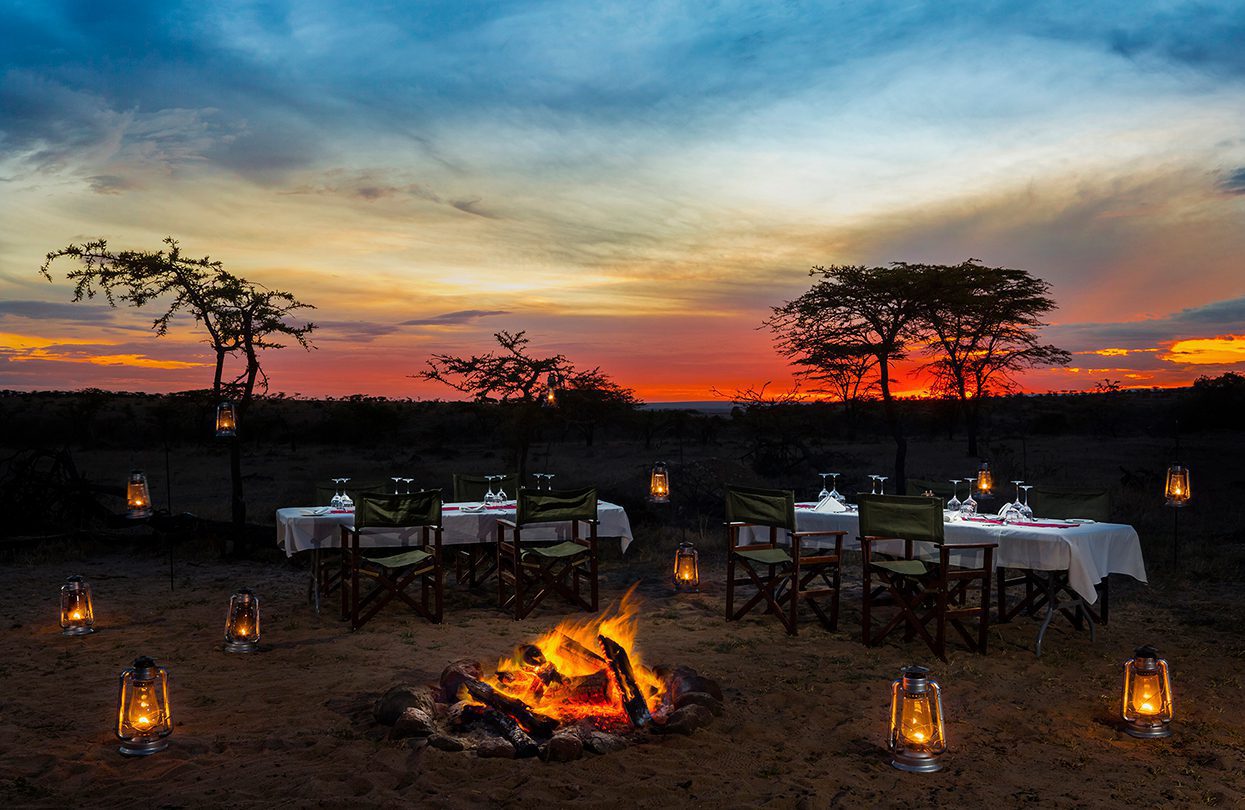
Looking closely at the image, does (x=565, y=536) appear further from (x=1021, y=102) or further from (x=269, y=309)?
(x=1021, y=102)

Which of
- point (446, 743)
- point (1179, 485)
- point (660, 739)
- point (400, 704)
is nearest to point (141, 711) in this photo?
point (400, 704)

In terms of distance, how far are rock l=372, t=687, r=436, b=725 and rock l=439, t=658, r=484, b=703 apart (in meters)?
0.16

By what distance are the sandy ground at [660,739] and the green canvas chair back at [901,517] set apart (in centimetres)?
88

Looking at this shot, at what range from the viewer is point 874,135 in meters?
11.5

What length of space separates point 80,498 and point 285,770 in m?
9.59

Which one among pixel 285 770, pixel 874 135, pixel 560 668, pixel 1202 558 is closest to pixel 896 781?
pixel 560 668

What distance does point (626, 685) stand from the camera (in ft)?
17.2

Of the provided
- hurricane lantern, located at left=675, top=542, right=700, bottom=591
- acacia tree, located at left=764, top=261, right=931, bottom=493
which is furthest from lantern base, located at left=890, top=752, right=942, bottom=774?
acacia tree, located at left=764, top=261, right=931, bottom=493

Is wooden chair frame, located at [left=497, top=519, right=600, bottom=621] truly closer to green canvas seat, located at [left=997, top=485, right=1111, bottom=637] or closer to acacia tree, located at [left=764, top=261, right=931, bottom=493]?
green canvas seat, located at [left=997, top=485, right=1111, bottom=637]

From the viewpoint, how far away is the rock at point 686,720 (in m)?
4.96

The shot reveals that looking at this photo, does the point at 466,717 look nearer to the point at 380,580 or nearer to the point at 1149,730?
the point at 380,580

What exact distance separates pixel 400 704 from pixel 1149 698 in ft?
13.4

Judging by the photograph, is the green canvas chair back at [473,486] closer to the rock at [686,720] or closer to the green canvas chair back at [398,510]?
the green canvas chair back at [398,510]

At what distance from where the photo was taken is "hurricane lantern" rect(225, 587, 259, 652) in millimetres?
6824
